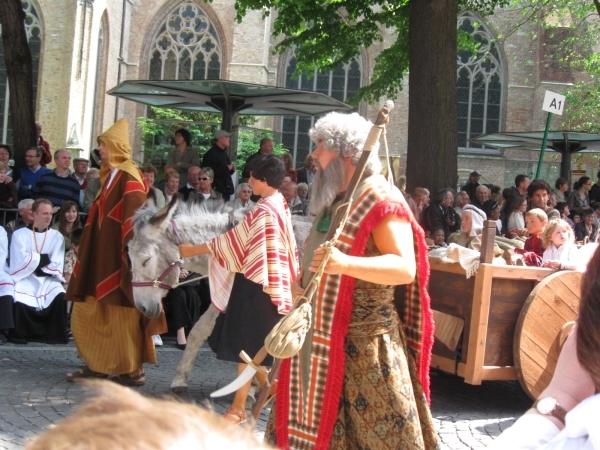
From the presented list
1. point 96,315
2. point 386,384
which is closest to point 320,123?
point 386,384

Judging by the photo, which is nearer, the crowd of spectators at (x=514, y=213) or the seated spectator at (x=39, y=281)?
the crowd of spectators at (x=514, y=213)

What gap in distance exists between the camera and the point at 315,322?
3.64 metres

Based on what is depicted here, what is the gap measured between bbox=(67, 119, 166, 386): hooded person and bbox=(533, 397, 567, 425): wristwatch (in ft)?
17.1

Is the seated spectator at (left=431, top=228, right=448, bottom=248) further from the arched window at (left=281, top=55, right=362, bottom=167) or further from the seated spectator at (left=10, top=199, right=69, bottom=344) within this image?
the arched window at (left=281, top=55, right=362, bottom=167)

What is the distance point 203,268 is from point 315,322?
3708 millimetres

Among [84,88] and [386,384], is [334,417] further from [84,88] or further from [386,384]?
[84,88]

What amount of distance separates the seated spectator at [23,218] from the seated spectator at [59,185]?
76 cm

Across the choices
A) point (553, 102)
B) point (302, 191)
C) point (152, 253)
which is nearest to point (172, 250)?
point (152, 253)

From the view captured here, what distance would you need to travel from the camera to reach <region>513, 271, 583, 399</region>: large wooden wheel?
640cm

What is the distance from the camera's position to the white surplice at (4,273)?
9.42 meters

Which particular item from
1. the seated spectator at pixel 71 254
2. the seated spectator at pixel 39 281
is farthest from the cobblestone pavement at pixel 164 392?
the seated spectator at pixel 71 254

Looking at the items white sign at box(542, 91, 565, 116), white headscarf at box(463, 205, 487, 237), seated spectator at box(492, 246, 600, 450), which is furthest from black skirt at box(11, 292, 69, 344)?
seated spectator at box(492, 246, 600, 450)

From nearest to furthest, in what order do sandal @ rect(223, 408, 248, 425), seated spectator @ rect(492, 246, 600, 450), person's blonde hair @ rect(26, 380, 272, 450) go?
person's blonde hair @ rect(26, 380, 272, 450) → seated spectator @ rect(492, 246, 600, 450) → sandal @ rect(223, 408, 248, 425)

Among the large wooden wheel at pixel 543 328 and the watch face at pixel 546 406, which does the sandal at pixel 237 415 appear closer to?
the large wooden wheel at pixel 543 328
